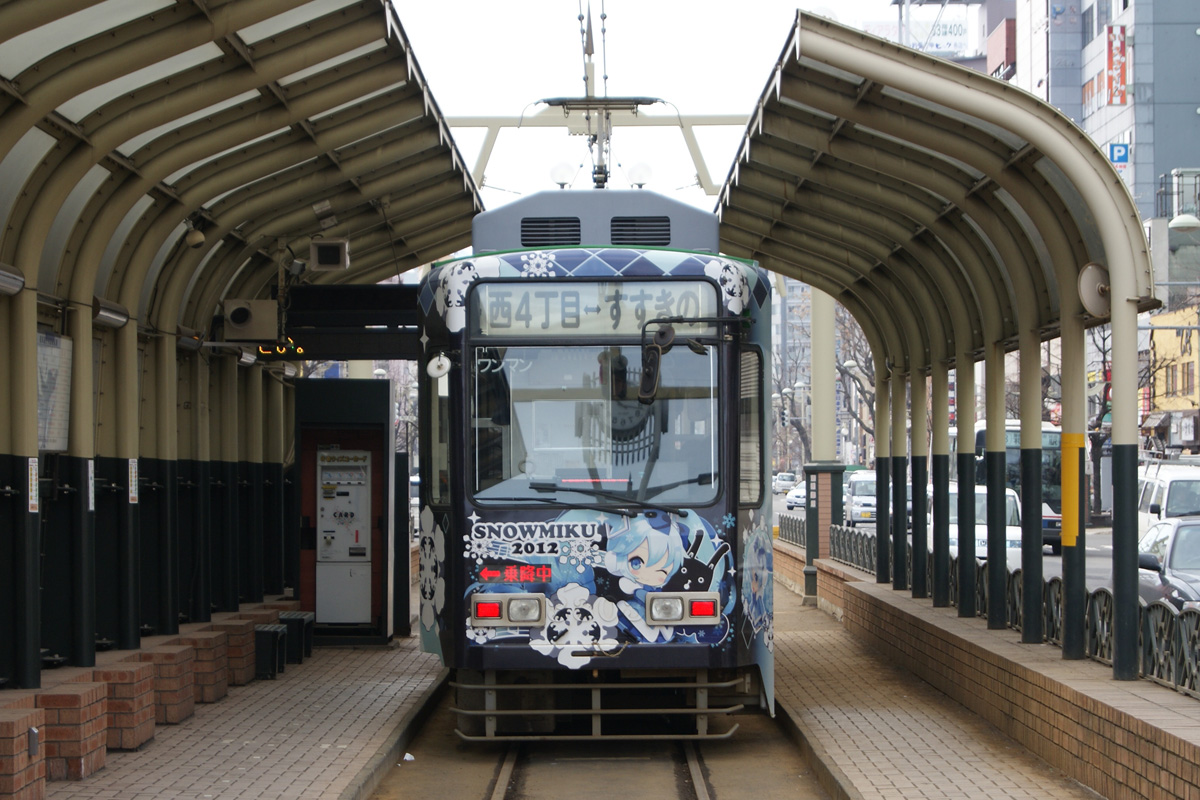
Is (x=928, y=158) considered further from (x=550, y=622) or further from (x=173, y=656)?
(x=173, y=656)

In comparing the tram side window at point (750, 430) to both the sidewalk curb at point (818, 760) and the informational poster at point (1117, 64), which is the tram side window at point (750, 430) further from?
the informational poster at point (1117, 64)

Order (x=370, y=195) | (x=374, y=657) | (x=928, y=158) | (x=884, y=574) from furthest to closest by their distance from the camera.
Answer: (x=884, y=574) < (x=374, y=657) < (x=370, y=195) < (x=928, y=158)

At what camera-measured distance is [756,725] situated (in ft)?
37.0

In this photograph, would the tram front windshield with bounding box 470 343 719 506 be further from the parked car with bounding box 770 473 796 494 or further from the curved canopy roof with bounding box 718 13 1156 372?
the parked car with bounding box 770 473 796 494

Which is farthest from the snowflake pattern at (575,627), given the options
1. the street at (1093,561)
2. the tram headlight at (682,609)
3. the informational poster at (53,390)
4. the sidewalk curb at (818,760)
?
the street at (1093,561)

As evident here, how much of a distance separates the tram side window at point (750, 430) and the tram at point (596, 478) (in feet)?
0.05

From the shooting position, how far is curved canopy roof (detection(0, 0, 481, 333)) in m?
8.24

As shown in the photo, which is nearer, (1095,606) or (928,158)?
(1095,606)

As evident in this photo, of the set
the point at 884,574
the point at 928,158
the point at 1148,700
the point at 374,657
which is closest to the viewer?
the point at 1148,700

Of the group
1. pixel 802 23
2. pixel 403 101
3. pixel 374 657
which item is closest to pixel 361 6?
pixel 403 101

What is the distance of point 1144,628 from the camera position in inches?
340

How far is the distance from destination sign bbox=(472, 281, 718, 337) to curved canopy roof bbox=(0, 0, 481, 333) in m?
1.98

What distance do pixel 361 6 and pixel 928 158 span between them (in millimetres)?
4318

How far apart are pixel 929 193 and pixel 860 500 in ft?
106
